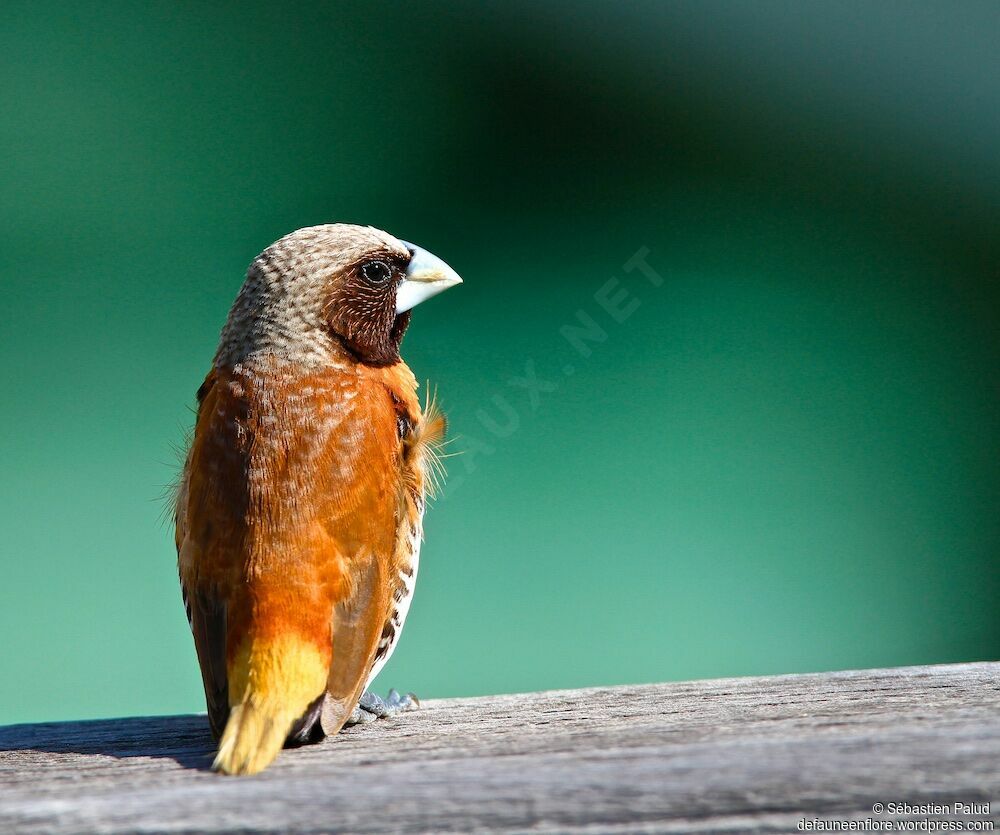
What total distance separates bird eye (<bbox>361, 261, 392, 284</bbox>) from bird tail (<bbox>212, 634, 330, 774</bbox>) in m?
1.11

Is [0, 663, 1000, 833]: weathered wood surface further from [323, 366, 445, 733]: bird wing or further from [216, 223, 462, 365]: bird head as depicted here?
[216, 223, 462, 365]: bird head

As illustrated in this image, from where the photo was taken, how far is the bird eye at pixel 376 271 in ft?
9.53

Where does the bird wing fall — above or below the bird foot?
above

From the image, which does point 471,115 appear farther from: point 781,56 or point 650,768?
point 650,768

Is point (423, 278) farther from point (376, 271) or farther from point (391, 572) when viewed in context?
point (391, 572)

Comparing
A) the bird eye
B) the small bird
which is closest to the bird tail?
the small bird

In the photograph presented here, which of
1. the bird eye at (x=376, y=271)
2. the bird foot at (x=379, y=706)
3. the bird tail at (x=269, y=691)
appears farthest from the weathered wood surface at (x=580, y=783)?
the bird eye at (x=376, y=271)

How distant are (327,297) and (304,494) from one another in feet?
2.16

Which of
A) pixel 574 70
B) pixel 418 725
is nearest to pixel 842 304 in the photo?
pixel 574 70

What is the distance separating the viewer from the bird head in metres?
2.70

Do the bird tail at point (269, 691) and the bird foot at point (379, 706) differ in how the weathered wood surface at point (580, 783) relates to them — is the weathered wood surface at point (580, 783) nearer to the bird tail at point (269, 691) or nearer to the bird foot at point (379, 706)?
the bird tail at point (269, 691)

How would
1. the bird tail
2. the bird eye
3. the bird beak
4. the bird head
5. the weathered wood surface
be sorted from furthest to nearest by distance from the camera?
1. the bird beak
2. the bird eye
3. the bird head
4. the bird tail
5. the weathered wood surface

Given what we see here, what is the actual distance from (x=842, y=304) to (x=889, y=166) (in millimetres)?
529

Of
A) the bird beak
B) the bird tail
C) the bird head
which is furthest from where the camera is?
the bird beak
